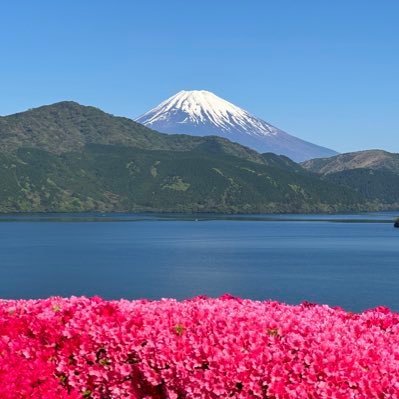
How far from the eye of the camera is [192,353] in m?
10.5

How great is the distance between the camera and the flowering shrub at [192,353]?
969 centimetres

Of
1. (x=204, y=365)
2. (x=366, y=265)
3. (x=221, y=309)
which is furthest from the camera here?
(x=366, y=265)

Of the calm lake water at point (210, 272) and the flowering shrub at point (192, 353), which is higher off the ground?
the flowering shrub at point (192, 353)

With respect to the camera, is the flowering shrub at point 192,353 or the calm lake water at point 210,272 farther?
the calm lake water at point 210,272

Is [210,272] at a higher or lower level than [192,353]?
lower

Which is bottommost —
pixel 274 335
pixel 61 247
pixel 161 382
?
pixel 61 247

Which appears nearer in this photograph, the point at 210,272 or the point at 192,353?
the point at 192,353

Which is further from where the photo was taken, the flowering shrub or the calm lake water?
the calm lake water

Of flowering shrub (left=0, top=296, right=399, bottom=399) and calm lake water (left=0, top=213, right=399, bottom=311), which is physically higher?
flowering shrub (left=0, top=296, right=399, bottom=399)

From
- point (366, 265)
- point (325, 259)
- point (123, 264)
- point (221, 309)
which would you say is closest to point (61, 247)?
point (123, 264)

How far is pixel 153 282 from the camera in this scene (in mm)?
118250

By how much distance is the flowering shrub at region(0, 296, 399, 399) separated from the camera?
381 inches

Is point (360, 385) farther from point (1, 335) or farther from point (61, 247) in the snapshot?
point (61, 247)

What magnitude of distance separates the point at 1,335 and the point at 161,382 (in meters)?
3.44
